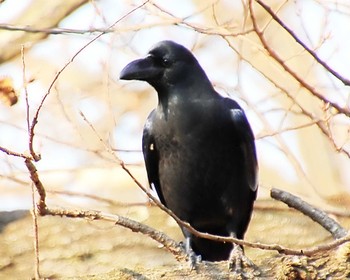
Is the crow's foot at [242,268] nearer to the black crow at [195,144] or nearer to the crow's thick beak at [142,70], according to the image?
the black crow at [195,144]

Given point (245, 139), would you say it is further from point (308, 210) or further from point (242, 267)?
point (242, 267)

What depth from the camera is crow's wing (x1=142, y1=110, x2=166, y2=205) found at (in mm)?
5562

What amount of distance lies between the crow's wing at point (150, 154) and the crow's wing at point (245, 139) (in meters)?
0.48

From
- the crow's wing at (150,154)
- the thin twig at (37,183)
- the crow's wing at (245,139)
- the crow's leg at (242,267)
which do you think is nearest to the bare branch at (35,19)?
the crow's wing at (150,154)

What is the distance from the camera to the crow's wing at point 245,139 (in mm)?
5414

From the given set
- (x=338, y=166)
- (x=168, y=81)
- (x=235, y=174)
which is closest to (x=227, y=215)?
(x=235, y=174)

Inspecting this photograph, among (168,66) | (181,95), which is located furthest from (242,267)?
(168,66)

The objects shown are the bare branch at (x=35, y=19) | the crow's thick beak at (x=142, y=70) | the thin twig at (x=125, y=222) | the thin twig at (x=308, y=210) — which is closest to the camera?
the thin twig at (x=125, y=222)

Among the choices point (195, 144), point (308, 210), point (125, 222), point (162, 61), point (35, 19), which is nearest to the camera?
point (125, 222)

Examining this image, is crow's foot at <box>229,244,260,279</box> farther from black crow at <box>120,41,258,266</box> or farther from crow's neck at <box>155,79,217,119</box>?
crow's neck at <box>155,79,217,119</box>

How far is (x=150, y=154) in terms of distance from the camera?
5.62m

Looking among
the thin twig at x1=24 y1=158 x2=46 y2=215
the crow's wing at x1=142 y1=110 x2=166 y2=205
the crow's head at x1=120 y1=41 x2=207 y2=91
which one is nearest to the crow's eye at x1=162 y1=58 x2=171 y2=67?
the crow's head at x1=120 y1=41 x2=207 y2=91

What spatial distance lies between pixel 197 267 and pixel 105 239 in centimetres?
289

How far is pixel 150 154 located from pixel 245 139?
59 cm
